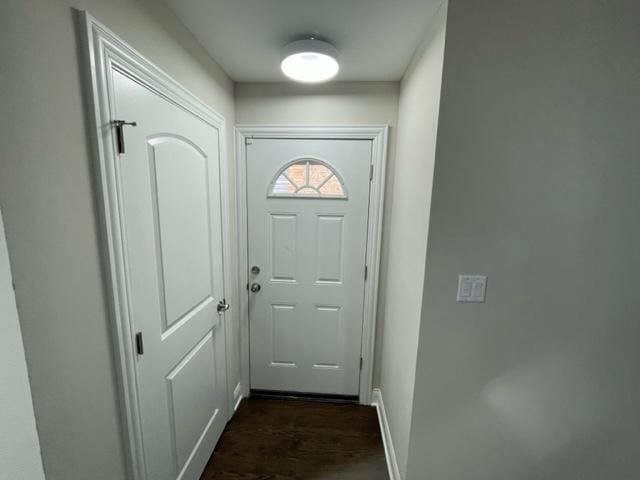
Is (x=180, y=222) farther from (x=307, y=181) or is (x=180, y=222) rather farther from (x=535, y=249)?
(x=535, y=249)

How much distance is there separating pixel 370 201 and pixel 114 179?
1365 mm

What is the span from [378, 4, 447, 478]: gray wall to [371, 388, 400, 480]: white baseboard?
7cm

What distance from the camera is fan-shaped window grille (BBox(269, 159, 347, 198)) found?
1.77m

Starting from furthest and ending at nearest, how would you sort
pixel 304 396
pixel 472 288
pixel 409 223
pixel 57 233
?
pixel 304 396
pixel 409 223
pixel 472 288
pixel 57 233

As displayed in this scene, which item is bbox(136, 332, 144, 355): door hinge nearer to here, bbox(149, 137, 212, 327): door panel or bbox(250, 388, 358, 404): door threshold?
bbox(149, 137, 212, 327): door panel

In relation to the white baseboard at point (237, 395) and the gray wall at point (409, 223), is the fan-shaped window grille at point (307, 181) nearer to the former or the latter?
the gray wall at point (409, 223)

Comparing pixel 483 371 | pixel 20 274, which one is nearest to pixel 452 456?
pixel 483 371

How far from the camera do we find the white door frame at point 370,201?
67.3 inches

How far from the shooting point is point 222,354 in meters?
1.66

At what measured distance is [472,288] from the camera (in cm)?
106

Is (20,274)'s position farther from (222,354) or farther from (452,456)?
(452,456)

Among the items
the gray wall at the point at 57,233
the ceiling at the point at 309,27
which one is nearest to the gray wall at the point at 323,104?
the ceiling at the point at 309,27

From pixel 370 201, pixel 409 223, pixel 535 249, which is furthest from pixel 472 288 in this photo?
pixel 370 201

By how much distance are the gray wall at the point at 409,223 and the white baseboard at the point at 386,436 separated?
7 centimetres
